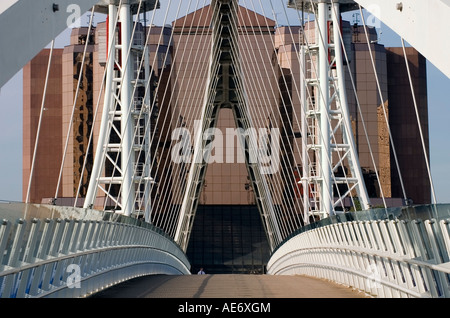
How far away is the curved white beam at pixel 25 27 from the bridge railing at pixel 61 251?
1840 millimetres

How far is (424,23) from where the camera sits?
414 inches

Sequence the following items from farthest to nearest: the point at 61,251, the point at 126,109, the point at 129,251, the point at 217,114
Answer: the point at 217,114 → the point at 126,109 → the point at 129,251 → the point at 61,251

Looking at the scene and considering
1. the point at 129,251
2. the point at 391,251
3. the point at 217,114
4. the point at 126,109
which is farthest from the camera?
the point at 217,114

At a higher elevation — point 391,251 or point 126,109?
point 126,109

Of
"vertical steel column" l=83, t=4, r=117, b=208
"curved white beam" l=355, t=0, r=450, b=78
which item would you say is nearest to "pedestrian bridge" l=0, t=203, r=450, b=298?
"curved white beam" l=355, t=0, r=450, b=78

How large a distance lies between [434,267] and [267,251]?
2900 inches

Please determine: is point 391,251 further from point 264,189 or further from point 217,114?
point 217,114

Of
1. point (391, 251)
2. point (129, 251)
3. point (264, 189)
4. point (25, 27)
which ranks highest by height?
point (264, 189)

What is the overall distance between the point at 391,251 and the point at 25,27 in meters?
6.59

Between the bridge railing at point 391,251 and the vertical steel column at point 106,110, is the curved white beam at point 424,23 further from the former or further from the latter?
the vertical steel column at point 106,110

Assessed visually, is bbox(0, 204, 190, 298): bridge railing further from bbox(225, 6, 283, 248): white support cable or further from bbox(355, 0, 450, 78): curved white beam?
bbox(225, 6, 283, 248): white support cable

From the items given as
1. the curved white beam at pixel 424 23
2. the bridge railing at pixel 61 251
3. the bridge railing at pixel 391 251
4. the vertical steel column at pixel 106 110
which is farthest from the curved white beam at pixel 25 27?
the vertical steel column at pixel 106 110

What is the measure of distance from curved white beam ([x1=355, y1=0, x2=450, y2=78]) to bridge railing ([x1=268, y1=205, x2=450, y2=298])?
5.67 feet

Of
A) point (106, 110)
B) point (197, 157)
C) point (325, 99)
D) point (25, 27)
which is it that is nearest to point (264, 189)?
point (197, 157)
